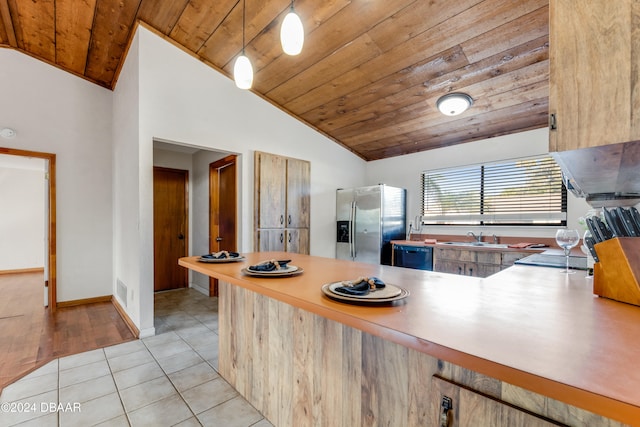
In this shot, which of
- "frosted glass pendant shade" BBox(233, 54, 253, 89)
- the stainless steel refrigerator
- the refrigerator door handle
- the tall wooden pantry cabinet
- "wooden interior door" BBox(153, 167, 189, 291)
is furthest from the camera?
"wooden interior door" BBox(153, 167, 189, 291)

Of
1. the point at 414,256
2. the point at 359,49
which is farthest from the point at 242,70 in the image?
the point at 414,256

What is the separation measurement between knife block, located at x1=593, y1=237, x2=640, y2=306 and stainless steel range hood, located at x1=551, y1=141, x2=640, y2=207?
0.88 ft

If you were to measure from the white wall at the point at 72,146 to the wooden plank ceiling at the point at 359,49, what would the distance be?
283mm

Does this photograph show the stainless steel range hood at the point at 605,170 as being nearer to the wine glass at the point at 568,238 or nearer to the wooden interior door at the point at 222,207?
the wine glass at the point at 568,238

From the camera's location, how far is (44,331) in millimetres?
3096

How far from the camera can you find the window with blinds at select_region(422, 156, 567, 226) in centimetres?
348

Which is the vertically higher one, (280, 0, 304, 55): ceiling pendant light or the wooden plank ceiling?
the wooden plank ceiling

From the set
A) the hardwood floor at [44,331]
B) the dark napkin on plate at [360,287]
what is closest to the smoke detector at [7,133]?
the hardwood floor at [44,331]

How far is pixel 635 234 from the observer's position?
128cm

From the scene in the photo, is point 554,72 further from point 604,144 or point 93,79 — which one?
point 93,79

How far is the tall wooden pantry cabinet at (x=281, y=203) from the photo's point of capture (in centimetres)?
381

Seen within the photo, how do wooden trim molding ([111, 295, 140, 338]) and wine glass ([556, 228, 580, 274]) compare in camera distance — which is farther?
wooden trim molding ([111, 295, 140, 338])

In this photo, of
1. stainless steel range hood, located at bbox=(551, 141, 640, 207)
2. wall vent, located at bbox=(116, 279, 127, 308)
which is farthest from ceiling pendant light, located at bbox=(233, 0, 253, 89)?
wall vent, located at bbox=(116, 279, 127, 308)

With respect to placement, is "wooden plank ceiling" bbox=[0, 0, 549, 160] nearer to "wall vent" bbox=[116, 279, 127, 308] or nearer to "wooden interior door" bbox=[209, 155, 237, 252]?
"wooden interior door" bbox=[209, 155, 237, 252]
